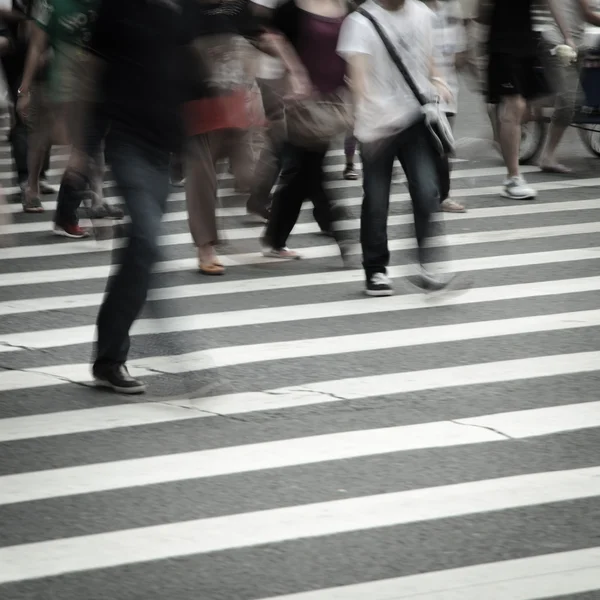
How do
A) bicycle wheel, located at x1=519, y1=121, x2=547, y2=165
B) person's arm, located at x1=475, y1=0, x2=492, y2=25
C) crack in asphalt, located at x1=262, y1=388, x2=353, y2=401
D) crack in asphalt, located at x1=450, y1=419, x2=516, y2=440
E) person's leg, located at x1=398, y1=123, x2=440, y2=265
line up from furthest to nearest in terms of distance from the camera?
1. bicycle wheel, located at x1=519, y1=121, x2=547, y2=165
2. person's arm, located at x1=475, y1=0, x2=492, y2=25
3. person's leg, located at x1=398, y1=123, x2=440, y2=265
4. crack in asphalt, located at x1=262, y1=388, x2=353, y2=401
5. crack in asphalt, located at x1=450, y1=419, x2=516, y2=440

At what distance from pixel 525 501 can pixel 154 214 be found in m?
2.14

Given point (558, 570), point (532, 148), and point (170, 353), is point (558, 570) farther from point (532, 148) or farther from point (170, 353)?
point (532, 148)

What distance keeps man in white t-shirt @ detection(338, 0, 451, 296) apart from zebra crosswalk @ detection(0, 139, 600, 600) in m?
0.63

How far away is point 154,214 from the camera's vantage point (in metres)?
6.41

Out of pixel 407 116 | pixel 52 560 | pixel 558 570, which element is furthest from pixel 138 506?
pixel 407 116

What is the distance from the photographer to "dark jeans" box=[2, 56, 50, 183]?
12227mm

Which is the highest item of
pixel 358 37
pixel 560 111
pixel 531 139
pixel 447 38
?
pixel 358 37

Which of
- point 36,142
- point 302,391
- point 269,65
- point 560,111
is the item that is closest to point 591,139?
point 560,111

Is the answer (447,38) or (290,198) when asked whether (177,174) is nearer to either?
(447,38)

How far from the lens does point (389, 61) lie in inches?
330

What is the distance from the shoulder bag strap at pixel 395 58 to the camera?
830cm

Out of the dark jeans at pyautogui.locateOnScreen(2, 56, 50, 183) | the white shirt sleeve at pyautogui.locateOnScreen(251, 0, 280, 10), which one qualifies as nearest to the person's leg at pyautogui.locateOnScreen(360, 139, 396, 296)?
the white shirt sleeve at pyautogui.locateOnScreen(251, 0, 280, 10)

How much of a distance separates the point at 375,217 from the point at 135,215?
264 centimetres

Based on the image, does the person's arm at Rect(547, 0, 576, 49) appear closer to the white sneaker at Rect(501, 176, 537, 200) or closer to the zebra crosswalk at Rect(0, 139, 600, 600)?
the white sneaker at Rect(501, 176, 537, 200)
